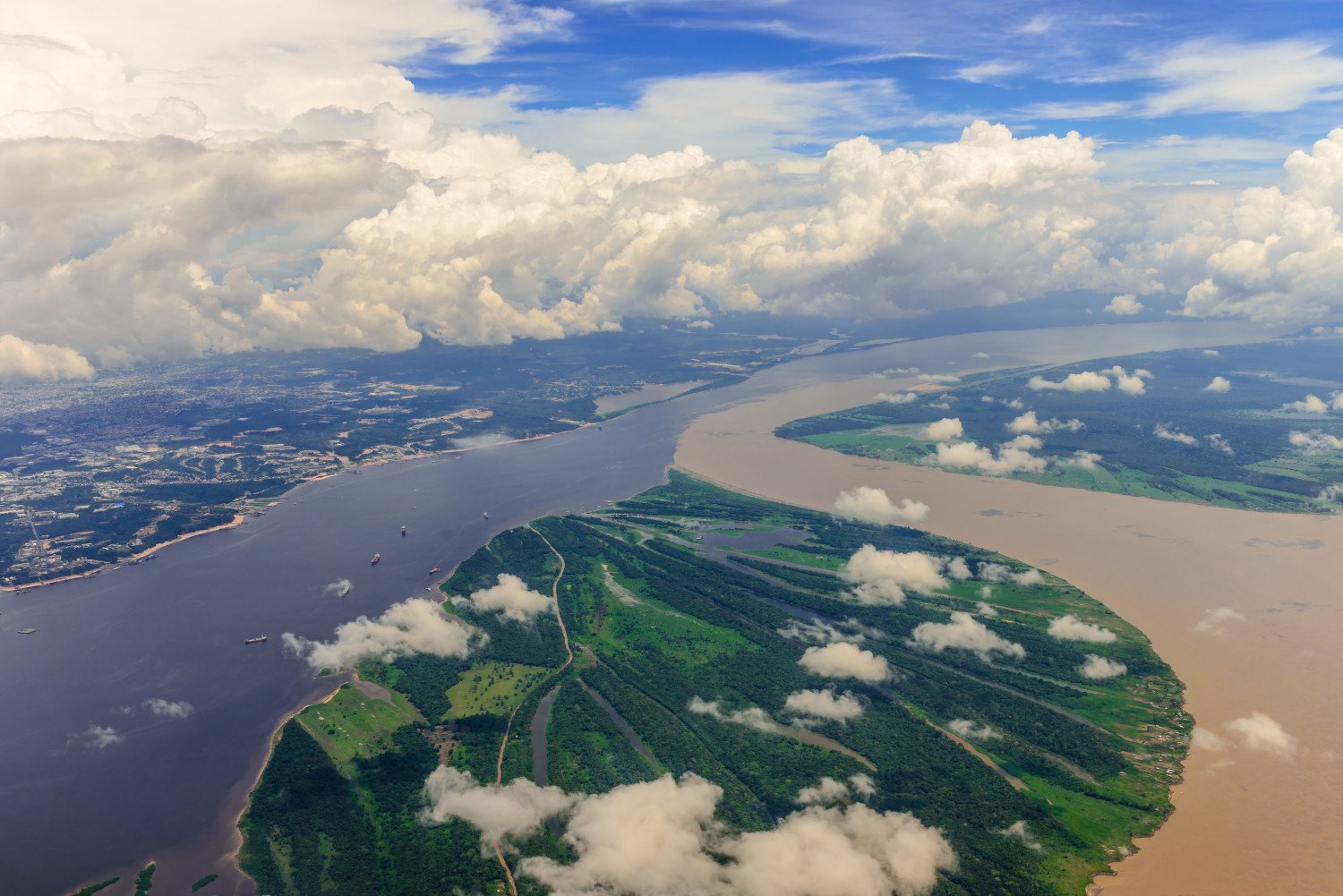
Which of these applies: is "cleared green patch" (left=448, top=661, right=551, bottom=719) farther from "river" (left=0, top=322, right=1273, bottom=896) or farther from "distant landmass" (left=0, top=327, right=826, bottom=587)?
"distant landmass" (left=0, top=327, right=826, bottom=587)

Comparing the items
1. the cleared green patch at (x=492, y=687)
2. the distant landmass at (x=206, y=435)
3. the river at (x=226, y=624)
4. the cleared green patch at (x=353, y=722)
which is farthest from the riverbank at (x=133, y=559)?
the cleared green patch at (x=492, y=687)

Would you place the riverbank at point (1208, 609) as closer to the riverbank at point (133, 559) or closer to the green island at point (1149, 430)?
the green island at point (1149, 430)

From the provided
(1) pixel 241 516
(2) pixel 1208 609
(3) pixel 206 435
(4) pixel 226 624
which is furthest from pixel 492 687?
(3) pixel 206 435

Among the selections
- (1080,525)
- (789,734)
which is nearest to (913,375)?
(1080,525)

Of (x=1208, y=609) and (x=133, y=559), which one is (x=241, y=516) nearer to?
(x=133, y=559)

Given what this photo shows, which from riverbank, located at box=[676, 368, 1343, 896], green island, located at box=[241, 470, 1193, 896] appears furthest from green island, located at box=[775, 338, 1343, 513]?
green island, located at box=[241, 470, 1193, 896]

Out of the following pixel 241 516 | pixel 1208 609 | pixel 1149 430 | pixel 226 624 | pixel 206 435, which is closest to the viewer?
pixel 1208 609

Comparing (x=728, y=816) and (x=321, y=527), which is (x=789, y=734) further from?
(x=321, y=527)
